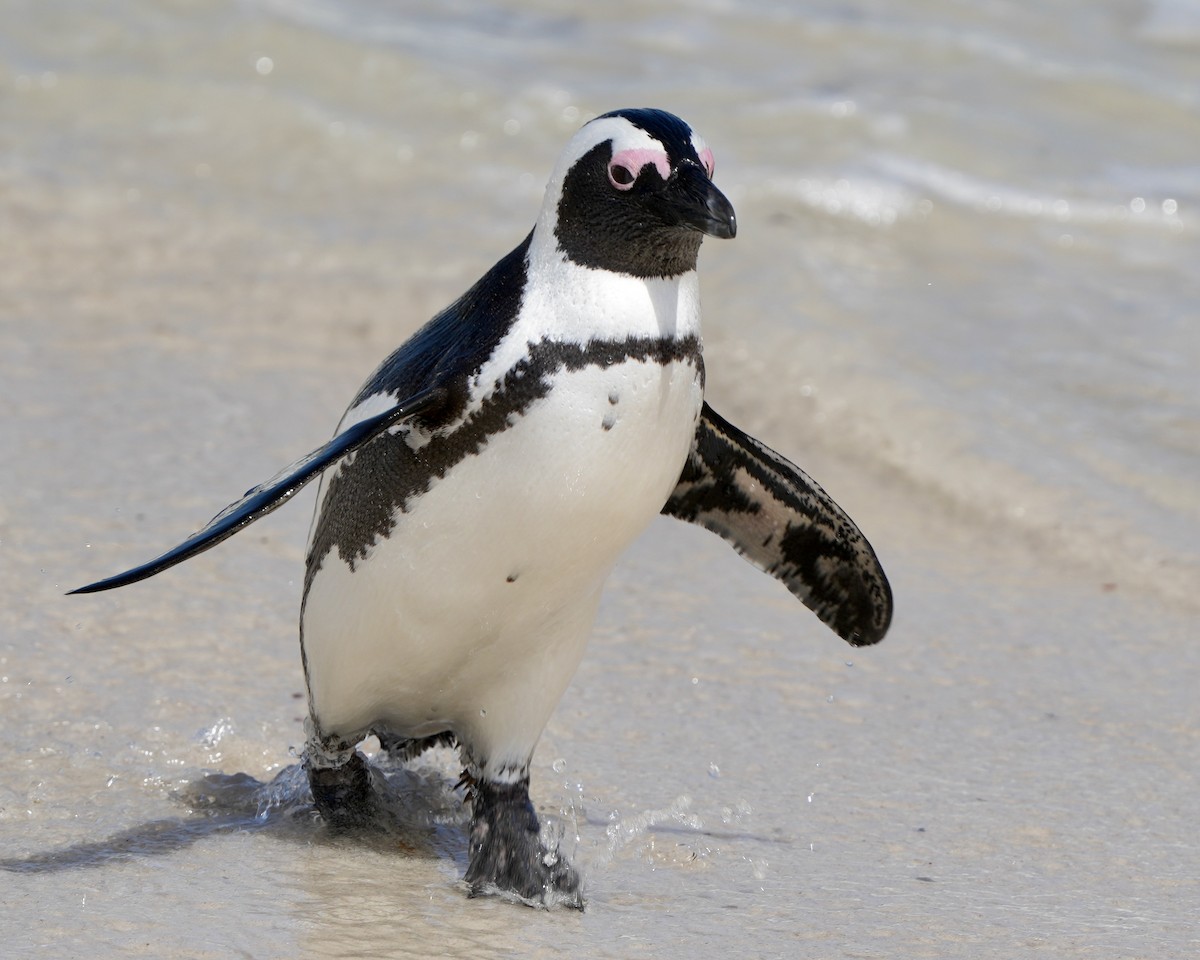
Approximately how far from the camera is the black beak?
7.33 ft

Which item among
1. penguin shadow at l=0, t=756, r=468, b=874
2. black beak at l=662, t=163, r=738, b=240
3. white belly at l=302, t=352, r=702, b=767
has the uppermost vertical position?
black beak at l=662, t=163, r=738, b=240

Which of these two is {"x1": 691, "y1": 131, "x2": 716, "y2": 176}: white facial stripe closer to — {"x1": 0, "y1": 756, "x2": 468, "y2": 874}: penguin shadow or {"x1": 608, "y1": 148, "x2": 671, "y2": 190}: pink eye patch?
{"x1": 608, "y1": 148, "x2": 671, "y2": 190}: pink eye patch

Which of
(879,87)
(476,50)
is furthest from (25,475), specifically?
(879,87)

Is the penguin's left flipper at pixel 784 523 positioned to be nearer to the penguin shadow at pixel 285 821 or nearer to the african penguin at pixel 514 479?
the african penguin at pixel 514 479

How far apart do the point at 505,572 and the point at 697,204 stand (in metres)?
0.56

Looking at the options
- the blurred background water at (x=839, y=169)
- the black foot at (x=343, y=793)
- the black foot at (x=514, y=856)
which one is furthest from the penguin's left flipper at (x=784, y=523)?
the blurred background water at (x=839, y=169)

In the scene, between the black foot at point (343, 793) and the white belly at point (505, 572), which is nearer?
the white belly at point (505, 572)

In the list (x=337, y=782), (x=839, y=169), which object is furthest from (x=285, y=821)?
(x=839, y=169)

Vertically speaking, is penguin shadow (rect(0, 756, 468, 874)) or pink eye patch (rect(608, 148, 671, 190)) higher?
pink eye patch (rect(608, 148, 671, 190))

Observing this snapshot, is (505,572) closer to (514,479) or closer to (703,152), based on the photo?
(514,479)

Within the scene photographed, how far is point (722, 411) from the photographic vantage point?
5055 mm

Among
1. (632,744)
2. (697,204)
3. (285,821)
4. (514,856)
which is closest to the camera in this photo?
(697,204)

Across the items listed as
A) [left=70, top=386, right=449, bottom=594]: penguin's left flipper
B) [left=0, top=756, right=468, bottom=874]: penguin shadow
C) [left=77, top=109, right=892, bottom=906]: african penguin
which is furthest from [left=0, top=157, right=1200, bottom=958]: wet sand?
[left=70, top=386, right=449, bottom=594]: penguin's left flipper

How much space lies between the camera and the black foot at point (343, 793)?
2.75m
